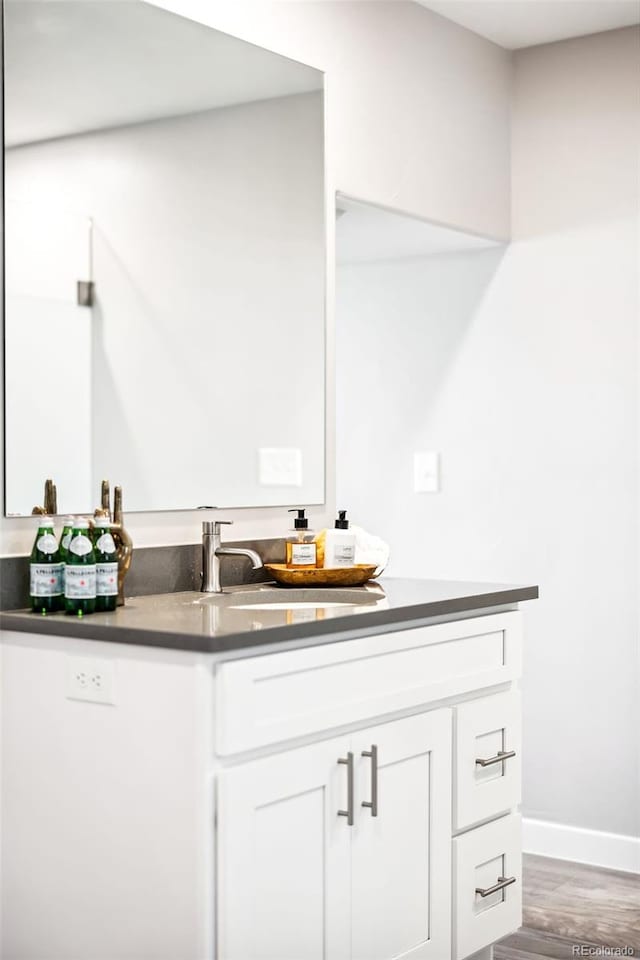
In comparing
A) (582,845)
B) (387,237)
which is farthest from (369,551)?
(582,845)

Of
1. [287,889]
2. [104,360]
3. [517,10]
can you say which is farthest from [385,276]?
[287,889]

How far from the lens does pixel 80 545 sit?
2.01 metres

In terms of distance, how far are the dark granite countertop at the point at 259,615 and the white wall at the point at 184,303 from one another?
0.24m

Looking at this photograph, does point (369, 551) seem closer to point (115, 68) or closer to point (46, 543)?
point (46, 543)

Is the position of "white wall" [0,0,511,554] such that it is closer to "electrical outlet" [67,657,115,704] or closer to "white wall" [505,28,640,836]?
"white wall" [505,28,640,836]

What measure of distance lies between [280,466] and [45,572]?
85cm

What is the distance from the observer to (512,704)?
2.53m

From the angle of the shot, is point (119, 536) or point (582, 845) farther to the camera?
point (582, 845)

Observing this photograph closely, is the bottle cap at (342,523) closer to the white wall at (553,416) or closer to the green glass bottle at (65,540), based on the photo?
the green glass bottle at (65,540)

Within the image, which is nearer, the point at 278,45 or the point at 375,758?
the point at 375,758

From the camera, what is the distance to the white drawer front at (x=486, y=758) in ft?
7.77

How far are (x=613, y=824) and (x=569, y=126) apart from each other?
2051 mm

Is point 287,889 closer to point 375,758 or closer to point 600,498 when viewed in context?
point 375,758

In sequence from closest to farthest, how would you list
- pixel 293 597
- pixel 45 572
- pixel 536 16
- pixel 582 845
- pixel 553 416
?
pixel 45 572 → pixel 293 597 → pixel 536 16 → pixel 582 845 → pixel 553 416
